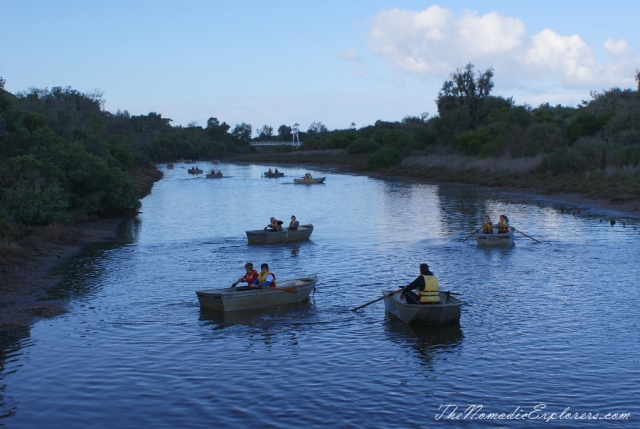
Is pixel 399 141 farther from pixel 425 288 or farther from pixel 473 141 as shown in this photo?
pixel 425 288

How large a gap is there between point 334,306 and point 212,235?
1529cm

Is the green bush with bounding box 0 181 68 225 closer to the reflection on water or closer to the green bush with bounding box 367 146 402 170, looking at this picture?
the reflection on water

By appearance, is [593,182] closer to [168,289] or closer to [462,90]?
[168,289]

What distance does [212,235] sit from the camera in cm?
3166

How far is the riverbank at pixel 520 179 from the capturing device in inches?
1538

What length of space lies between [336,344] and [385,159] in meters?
69.6

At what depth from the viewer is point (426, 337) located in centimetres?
1463

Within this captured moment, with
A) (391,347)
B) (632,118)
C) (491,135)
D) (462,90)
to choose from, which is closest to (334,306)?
(391,347)

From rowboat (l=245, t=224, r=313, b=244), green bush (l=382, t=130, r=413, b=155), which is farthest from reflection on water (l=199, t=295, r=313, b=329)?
green bush (l=382, t=130, r=413, b=155)

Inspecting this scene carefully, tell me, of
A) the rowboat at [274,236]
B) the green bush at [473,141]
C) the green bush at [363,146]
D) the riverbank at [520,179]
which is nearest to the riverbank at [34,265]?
the rowboat at [274,236]

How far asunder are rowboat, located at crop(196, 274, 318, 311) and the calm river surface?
1.01 ft

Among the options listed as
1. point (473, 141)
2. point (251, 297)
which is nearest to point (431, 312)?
point (251, 297)

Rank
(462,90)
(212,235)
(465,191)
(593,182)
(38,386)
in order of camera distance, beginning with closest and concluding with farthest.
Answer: (38,386), (212,235), (593,182), (465,191), (462,90)

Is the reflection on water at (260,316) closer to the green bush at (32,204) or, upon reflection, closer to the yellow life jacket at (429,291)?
the yellow life jacket at (429,291)
